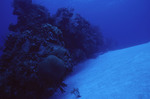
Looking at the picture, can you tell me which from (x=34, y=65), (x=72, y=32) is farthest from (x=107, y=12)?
(x=34, y=65)

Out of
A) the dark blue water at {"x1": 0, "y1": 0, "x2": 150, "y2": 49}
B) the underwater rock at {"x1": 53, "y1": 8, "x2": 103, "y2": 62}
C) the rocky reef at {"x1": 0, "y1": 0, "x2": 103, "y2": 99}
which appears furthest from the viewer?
the dark blue water at {"x1": 0, "y1": 0, "x2": 150, "y2": 49}

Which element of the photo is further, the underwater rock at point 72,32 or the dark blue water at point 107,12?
the dark blue water at point 107,12

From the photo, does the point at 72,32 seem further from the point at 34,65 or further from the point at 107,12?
the point at 107,12

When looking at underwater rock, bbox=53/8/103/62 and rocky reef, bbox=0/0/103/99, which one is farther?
underwater rock, bbox=53/8/103/62

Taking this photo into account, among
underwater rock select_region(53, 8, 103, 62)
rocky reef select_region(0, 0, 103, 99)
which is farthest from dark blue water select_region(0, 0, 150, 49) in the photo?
underwater rock select_region(53, 8, 103, 62)

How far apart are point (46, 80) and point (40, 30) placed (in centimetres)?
286

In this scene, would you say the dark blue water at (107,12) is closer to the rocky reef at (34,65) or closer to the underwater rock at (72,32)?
the rocky reef at (34,65)

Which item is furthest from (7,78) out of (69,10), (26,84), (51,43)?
(69,10)

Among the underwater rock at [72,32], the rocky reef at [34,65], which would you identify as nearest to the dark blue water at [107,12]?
the rocky reef at [34,65]

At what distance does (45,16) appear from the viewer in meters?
8.27

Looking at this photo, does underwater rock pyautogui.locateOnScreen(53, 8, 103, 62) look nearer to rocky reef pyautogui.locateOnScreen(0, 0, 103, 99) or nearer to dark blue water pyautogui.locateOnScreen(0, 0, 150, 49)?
rocky reef pyautogui.locateOnScreen(0, 0, 103, 99)

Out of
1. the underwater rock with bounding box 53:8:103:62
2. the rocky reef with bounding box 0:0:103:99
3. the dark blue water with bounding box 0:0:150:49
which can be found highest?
the dark blue water with bounding box 0:0:150:49

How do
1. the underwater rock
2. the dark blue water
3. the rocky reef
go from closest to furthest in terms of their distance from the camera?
the rocky reef → the underwater rock → the dark blue water

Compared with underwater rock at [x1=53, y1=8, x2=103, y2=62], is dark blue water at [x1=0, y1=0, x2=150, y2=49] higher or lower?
higher
